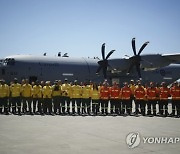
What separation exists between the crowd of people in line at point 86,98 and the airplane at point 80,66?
6696 mm

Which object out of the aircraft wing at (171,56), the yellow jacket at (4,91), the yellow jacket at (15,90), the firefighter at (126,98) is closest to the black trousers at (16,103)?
the yellow jacket at (15,90)

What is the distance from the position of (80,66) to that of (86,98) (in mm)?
9752

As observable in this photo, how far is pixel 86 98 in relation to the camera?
13828mm

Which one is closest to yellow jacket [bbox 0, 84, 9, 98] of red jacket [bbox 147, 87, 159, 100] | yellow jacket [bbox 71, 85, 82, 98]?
yellow jacket [bbox 71, 85, 82, 98]

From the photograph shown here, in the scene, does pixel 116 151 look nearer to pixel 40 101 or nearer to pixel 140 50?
pixel 40 101

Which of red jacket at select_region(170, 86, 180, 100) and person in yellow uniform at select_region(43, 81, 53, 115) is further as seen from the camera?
person in yellow uniform at select_region(43, 81, 53, 115)

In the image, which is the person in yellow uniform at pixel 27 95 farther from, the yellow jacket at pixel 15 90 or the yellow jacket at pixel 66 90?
the yellow jacket at pixel 66 90

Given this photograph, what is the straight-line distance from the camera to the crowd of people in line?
1334 cm

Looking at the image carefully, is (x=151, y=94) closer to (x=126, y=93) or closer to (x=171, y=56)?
(x=126, y=93)

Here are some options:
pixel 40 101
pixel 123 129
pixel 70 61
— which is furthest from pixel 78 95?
pixel 70 61

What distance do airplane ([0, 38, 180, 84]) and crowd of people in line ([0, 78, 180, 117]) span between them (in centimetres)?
670

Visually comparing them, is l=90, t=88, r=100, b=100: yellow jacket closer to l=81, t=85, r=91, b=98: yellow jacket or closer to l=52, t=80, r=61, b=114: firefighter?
l=81, t=85, r=91, b=98: yellow jacket

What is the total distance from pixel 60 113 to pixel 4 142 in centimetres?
701

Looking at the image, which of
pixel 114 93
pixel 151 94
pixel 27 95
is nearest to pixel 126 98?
pixel 114 93
